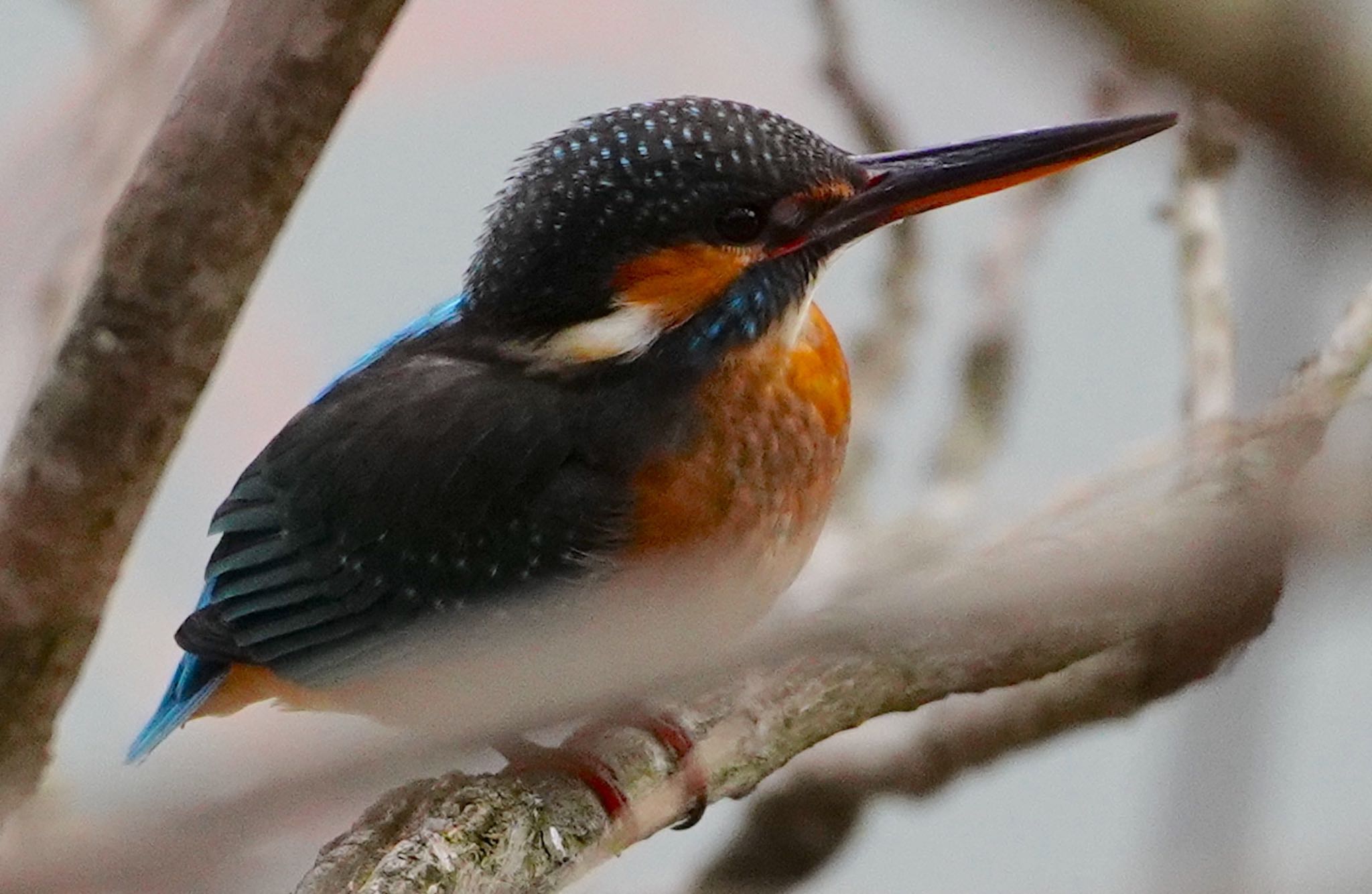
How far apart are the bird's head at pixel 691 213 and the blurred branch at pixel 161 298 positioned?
12.2 inches

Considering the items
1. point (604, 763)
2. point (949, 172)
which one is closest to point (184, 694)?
point (604, 763)

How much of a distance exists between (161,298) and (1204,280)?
131 centimetres

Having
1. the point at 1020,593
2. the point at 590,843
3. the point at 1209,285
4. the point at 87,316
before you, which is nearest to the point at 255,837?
the point at 1020,593

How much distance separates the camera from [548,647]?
1126 millimetres

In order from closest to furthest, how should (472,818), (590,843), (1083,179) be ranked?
(472,818)
(590,843)
(1083,179)

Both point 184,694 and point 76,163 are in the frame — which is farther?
point 76,163

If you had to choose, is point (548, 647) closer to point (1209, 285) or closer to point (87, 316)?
point (87, 316)

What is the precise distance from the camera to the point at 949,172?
6.29 feet

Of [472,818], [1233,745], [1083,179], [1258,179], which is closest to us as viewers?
[1233,745]

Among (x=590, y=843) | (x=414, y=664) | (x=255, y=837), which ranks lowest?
(x=590, y=843)

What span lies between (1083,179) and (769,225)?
1.04 metres

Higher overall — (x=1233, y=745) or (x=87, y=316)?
(x=87, y=316)

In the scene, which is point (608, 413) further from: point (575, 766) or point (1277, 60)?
point (1277, 60)

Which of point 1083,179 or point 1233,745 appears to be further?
point 1083,179
